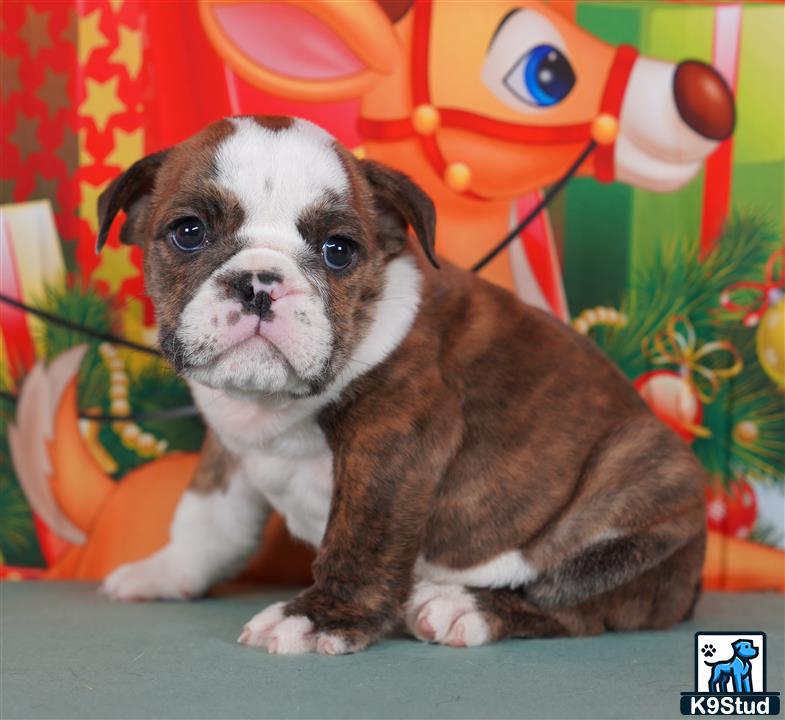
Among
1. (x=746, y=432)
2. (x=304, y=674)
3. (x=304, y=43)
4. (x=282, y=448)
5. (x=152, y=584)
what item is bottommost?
(x=152, y=584)

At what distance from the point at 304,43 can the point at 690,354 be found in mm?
1627

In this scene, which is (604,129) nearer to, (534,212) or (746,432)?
(534,212)

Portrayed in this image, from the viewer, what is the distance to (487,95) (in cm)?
358

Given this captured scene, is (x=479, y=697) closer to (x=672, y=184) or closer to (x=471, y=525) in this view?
(x=471, y=525)

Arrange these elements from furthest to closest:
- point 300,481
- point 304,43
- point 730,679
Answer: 1. point 304,43
2. point 300,481
3. point 730,679

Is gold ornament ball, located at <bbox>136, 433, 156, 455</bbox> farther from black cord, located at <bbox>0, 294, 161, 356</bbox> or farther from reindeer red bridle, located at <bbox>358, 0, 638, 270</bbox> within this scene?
reindeer red bridle, located at <bbox>358, 0, 638, 270</bbox>

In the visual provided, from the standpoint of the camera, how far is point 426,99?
11.7 ft

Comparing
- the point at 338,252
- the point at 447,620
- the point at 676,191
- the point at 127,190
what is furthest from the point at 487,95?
the point at 447,620

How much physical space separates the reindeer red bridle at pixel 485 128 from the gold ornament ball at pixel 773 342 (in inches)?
27.3

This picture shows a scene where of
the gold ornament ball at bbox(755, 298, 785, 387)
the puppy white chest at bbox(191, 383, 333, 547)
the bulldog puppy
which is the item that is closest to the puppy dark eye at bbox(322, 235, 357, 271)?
the bulldog puppy

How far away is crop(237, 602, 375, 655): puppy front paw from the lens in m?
2.55

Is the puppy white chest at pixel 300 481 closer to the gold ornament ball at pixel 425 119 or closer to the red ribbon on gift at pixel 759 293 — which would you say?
the gold ornament ball at pixel 425 119

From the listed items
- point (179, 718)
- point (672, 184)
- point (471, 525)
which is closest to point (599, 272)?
point (672, 184)

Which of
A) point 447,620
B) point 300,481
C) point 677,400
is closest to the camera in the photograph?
point 447,620
